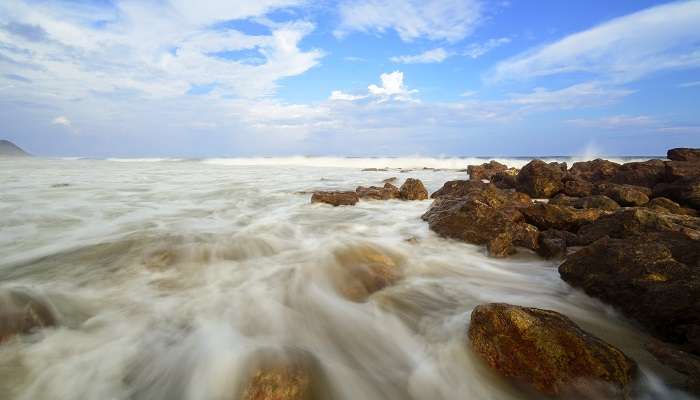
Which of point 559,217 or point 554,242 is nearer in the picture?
point 554,242

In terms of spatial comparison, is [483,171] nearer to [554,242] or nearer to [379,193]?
[379,193]

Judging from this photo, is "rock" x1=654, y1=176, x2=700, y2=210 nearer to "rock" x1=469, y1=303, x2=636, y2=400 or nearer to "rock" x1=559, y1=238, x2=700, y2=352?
"rock" x1=559, y1=238, x2=700, y2=352

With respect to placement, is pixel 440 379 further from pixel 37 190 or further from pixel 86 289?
pixel 37 190

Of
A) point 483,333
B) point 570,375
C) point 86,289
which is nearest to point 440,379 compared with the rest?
point 483,333

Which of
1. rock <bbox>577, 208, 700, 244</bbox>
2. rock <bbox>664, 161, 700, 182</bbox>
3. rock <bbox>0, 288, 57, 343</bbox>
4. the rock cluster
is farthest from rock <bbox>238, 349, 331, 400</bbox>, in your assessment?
rock <bbox>664, 161, 700, 182</bbox>

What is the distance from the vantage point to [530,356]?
219cm

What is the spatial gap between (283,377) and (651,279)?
2.98 metres

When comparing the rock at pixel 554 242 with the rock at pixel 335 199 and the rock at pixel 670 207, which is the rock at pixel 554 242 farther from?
the rock at pixel 335 199

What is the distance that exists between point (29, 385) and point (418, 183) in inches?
343

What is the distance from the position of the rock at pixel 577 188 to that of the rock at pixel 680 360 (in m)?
6.19

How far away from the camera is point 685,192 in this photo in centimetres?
650

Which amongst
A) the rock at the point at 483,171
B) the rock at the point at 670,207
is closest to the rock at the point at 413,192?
the rock at the point at 670,207

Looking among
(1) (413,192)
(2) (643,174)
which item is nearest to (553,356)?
(1) (413,192)

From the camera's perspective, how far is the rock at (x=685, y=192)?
6266 millimetres
